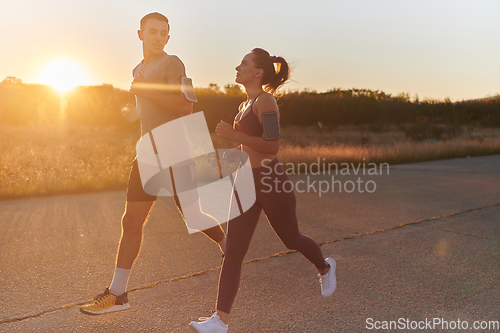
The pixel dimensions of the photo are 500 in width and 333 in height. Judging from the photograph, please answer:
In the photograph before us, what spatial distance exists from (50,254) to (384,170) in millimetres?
10538

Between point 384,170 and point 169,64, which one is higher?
point 169,64

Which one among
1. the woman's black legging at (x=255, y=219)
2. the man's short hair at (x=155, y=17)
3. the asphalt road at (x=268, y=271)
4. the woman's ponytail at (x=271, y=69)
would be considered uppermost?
the man's short hair at (x=155, y=17)

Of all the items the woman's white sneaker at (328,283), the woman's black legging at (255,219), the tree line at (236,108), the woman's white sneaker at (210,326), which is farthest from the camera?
the tree line at (236,108)

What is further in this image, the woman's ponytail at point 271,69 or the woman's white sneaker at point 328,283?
the woman's white sneaker at point 328,283

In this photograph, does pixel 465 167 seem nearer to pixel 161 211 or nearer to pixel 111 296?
pixel 161 211

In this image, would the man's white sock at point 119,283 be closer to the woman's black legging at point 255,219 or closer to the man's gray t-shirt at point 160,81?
the woman's black legging at point 255,219

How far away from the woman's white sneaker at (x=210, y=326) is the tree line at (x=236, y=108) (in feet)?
101

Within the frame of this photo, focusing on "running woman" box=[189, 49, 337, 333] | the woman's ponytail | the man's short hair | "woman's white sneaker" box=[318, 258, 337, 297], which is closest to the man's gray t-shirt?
the man's short hair

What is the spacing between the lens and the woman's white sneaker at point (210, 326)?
2391 millimetres

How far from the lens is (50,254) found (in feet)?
14.1

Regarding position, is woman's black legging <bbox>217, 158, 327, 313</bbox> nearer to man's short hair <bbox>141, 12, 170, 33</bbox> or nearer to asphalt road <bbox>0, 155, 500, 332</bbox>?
asphalt road <bbox>0, 155, 500, 332</bbox>

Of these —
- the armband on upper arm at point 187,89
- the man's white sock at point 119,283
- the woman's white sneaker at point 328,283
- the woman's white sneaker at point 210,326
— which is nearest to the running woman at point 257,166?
the woman's white sneaker at point 210,326

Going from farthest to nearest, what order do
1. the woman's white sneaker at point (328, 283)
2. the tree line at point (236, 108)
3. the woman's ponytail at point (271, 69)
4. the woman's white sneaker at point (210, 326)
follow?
the tree line at point (236, 108), the woman's white sneaker at point (328, 283), the woman's ponytail at point (271, 69), the woman's white sneaker at point (210, 326)

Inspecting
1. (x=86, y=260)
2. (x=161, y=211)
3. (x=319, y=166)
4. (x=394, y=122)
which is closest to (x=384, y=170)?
(x=319, y=166)
